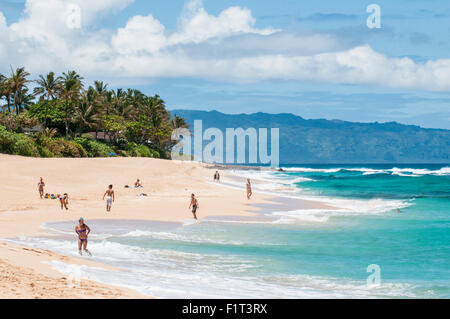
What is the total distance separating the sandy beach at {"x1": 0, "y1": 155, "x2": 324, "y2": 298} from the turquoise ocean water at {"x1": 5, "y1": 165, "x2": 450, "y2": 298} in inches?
36.2

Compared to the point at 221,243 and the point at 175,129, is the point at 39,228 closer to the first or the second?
the point at 221,243

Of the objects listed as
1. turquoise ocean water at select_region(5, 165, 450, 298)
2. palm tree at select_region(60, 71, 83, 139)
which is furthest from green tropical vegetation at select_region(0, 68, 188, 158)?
turquoise ocean water at select_region(5, 165, 450, 298)

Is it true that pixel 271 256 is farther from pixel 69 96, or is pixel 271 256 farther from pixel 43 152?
pixel 69 96

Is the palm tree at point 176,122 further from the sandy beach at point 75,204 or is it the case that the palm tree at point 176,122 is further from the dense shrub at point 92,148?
the sandy beach at point 75,204

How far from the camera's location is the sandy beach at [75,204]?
34.1 feet

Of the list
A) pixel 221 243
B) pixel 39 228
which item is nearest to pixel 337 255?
pixel 221 243

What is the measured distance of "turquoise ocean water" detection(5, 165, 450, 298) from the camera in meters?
12.3

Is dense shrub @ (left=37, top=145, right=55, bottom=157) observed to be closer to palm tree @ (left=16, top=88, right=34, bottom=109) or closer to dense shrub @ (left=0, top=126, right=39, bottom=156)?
dense shrub @ (left=0, top=126, right=39, bottom=156)

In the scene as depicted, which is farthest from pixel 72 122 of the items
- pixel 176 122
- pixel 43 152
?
pixel 176 122

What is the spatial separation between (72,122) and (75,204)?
43820mm

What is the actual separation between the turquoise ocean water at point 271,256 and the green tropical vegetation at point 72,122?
3418 centimetres

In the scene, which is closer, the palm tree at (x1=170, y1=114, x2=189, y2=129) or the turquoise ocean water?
the turquoise ocean water

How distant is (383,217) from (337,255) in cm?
1152

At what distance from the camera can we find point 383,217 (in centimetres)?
2777
